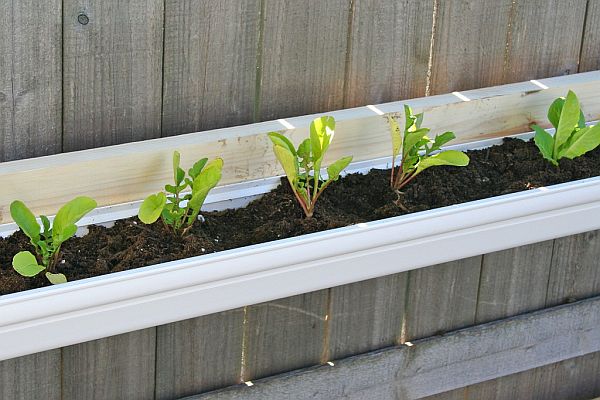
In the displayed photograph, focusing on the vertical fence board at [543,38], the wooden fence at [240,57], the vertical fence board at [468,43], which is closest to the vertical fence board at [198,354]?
the wooden fence at [240,57]

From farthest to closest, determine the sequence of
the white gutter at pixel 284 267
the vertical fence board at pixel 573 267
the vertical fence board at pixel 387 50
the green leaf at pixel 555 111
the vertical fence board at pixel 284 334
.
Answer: the vertical fence board at pixel 573 267 → the green leaf at pixel 555 111 → the vertical fence board at pixel 387 50 → the vertical fence board at pixel 284 334 → the white gutter at pixel 284 267

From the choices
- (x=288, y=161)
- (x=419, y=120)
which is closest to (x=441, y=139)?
(x=419, y=120)

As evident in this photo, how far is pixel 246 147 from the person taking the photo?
1803 mm

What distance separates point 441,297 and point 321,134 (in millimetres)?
424

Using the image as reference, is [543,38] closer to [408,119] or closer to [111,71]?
[408,119]

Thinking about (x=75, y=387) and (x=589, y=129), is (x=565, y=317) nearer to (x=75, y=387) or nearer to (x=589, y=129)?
(x=589, y=129)

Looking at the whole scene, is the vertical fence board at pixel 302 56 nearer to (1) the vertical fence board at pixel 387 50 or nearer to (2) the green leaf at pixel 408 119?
(1) the vertical fence board at pixel 387 50

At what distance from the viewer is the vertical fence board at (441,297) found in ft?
6.40

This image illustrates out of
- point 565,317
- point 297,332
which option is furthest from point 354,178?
point 565,317

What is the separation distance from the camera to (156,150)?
1.71 meters

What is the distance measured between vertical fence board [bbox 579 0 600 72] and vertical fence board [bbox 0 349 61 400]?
3.94 ft

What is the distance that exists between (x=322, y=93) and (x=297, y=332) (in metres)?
0.42

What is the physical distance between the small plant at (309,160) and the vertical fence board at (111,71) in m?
0.22

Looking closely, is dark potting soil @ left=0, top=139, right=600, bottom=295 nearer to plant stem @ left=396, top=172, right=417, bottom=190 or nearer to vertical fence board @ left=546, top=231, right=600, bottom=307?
plant stem @ left=396, top=172, right=417, bottom=190
